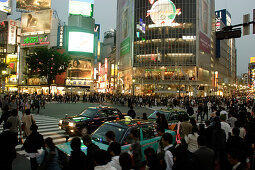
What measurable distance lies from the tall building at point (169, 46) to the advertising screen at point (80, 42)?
47.5ft

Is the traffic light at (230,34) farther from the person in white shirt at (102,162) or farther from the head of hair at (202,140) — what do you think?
the person in white shirt at (102,162)

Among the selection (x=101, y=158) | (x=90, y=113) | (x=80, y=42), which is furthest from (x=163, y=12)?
(x=101, y=158)

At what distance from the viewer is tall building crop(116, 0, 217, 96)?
6325 cm

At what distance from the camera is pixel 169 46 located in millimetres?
65062

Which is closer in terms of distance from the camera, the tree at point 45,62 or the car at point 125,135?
the car at point 125,135

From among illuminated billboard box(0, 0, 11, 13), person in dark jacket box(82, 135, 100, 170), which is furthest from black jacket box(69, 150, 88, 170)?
illuminated billboard box(0, 0, 11, 13)

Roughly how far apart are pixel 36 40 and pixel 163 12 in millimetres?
42973

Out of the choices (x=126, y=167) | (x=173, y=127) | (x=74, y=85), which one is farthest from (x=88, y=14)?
(x=126, y=167)

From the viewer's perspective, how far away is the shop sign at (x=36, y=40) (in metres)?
64.0

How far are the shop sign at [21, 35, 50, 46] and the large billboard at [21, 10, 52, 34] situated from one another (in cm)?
211

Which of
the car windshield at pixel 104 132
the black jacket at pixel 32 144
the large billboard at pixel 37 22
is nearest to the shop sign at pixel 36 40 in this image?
the large billboard at pixel 37 22

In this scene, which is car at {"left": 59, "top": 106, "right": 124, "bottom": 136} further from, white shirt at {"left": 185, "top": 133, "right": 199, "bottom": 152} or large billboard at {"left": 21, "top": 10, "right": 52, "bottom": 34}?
large billboard at {"left": 21, "top": 10, "right": 52, "bottom": 34}

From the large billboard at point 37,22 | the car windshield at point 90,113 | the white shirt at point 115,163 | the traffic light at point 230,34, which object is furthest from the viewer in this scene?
the large billboard at point 37,22

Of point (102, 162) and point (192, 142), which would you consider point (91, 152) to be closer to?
point (102, 162)
